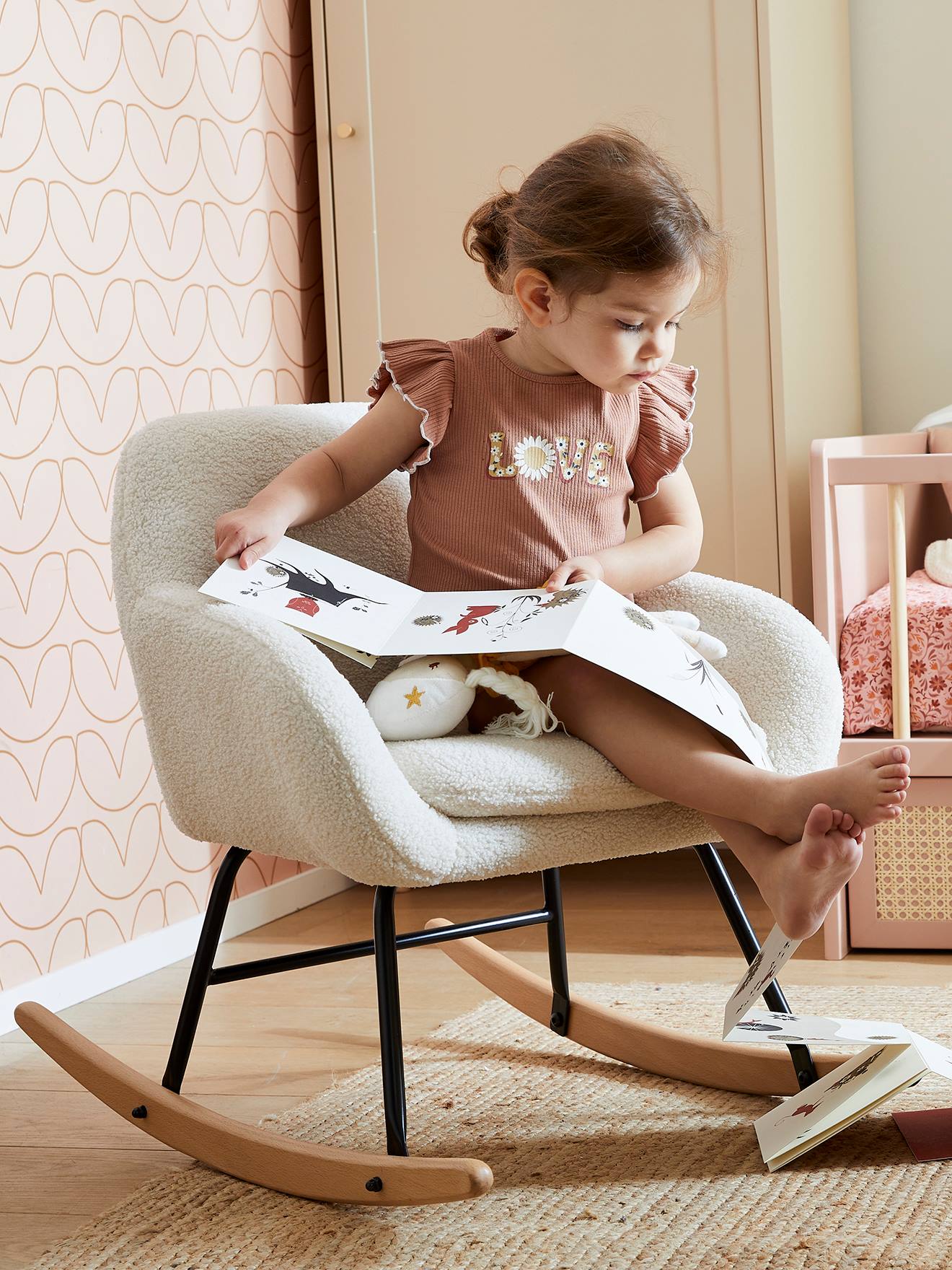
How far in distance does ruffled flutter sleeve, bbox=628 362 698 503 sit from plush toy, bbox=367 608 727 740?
277 mm

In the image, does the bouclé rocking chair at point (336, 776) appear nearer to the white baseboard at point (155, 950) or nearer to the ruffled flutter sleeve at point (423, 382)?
the ruffled flutter sleeve at point (423, 382)

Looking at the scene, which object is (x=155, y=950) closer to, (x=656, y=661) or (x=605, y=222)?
(x=656, y=661)

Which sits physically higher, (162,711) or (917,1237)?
(162,711)

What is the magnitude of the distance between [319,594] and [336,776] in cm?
22

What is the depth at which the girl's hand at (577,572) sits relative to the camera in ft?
3.97

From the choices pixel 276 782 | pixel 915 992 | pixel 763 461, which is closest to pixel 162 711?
pixel 276 782

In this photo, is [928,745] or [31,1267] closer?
[31,1267]

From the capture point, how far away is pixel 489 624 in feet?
3.72

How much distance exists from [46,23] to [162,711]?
104 cm

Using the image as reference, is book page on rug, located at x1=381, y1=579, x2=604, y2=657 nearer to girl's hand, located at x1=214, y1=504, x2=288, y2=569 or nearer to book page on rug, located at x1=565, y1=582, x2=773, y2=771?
book page on rug, located at x1=565, y1=582, x2=773, y2=771

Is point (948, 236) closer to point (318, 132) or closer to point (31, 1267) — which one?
point (318, 132)

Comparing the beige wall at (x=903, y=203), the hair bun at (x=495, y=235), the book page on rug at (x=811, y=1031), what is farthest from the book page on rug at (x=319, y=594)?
the beige wall at (x=903, y=203)

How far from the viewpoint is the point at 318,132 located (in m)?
2.21

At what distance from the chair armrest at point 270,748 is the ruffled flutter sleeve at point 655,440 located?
443 millimetres
